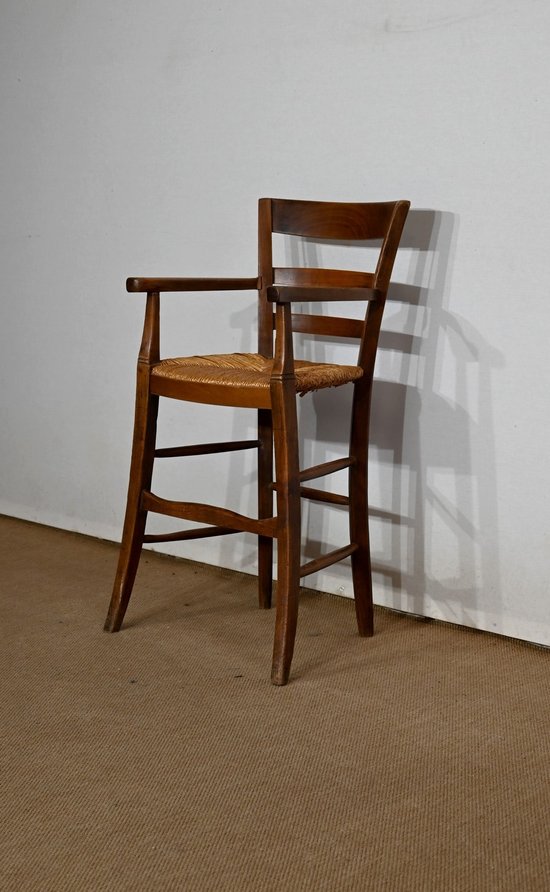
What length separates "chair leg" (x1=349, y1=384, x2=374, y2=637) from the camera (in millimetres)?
1937

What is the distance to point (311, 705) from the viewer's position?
1.66 meters

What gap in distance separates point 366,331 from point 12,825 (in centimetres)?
108

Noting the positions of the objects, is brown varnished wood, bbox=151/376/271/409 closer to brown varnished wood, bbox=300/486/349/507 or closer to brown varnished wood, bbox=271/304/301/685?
brown varnished wood, bbox=271/304/301/685

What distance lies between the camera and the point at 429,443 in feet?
6.87

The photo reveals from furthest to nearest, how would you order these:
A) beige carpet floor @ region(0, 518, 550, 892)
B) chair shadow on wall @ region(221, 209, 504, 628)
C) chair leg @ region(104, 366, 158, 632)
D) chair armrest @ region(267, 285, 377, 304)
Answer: chair shadow on wall @ region(221, 209, 504, 628), chair leg @ region(104, 366, 158, 632), chair armrest @ region(267, 285, 377, 304), beige carpet floor @ region(0, 518, 550, 892)

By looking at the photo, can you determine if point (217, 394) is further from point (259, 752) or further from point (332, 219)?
point (259, 752)

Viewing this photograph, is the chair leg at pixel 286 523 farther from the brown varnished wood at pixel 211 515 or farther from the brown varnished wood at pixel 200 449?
the brown varnished wood at pixel 200 449

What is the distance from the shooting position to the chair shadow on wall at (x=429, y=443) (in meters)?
2.02

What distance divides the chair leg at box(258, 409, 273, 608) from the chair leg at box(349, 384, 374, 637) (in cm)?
22

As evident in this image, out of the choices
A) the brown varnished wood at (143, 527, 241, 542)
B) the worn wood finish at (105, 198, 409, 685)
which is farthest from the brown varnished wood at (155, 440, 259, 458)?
the brown varnished wood at (143, 527, 241, 542)

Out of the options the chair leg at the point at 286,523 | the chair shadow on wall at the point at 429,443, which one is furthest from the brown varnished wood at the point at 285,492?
the chair shadow on wall at the point at 429,443

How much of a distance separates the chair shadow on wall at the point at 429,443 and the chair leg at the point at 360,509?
198mm

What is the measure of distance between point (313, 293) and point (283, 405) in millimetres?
203

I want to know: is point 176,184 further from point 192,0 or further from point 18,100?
point 18,100
